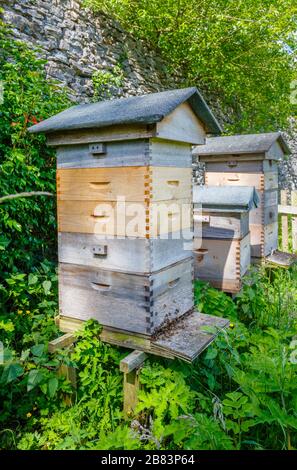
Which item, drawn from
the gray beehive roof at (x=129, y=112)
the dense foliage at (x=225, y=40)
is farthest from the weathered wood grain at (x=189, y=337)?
the dense foliage at (x=225, y=40)

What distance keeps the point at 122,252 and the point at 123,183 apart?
0.45 metres

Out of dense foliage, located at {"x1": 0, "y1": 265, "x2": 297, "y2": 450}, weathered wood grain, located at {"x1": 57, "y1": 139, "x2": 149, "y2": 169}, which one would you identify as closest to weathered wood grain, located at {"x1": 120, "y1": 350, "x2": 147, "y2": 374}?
dense foliage, located at {"x1": 0, "y1": 265, "x2": 297, "y2": 450}

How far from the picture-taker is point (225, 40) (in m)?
7.76

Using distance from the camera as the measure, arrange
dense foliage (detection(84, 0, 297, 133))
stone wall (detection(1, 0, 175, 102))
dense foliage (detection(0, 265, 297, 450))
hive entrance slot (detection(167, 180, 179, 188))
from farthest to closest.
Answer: dense foliage (detection(84, 0, 297, 133)) → stone wall (detection(1, 0, 175, 102)) → hive entrance slot (detection(167, 180, 179, 188)) → dense foliage (detection(0, 265, 297, 450))

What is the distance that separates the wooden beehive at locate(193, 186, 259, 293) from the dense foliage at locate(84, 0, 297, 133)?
4.09m

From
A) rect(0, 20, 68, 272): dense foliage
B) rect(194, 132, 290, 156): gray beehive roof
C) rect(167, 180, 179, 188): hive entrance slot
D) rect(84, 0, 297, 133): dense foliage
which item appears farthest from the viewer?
rect(84, 0, 297, 133): dense foliage

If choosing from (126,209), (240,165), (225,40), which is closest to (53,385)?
(126,209)

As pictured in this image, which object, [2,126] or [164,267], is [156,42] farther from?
[164,267]

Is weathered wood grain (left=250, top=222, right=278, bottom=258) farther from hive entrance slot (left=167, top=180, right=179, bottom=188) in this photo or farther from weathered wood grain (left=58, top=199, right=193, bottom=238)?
hive entrance slot (left=167, top=180, right=179, bottom=188)

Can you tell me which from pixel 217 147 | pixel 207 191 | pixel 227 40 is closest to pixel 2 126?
pixel 207 191

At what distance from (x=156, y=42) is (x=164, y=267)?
6.61 metres

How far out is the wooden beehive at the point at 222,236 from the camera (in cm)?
362

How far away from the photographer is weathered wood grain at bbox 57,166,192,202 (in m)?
2.21

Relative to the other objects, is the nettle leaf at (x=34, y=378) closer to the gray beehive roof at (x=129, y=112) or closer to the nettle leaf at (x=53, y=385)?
the nettle leaf at (x=53, y=385)
